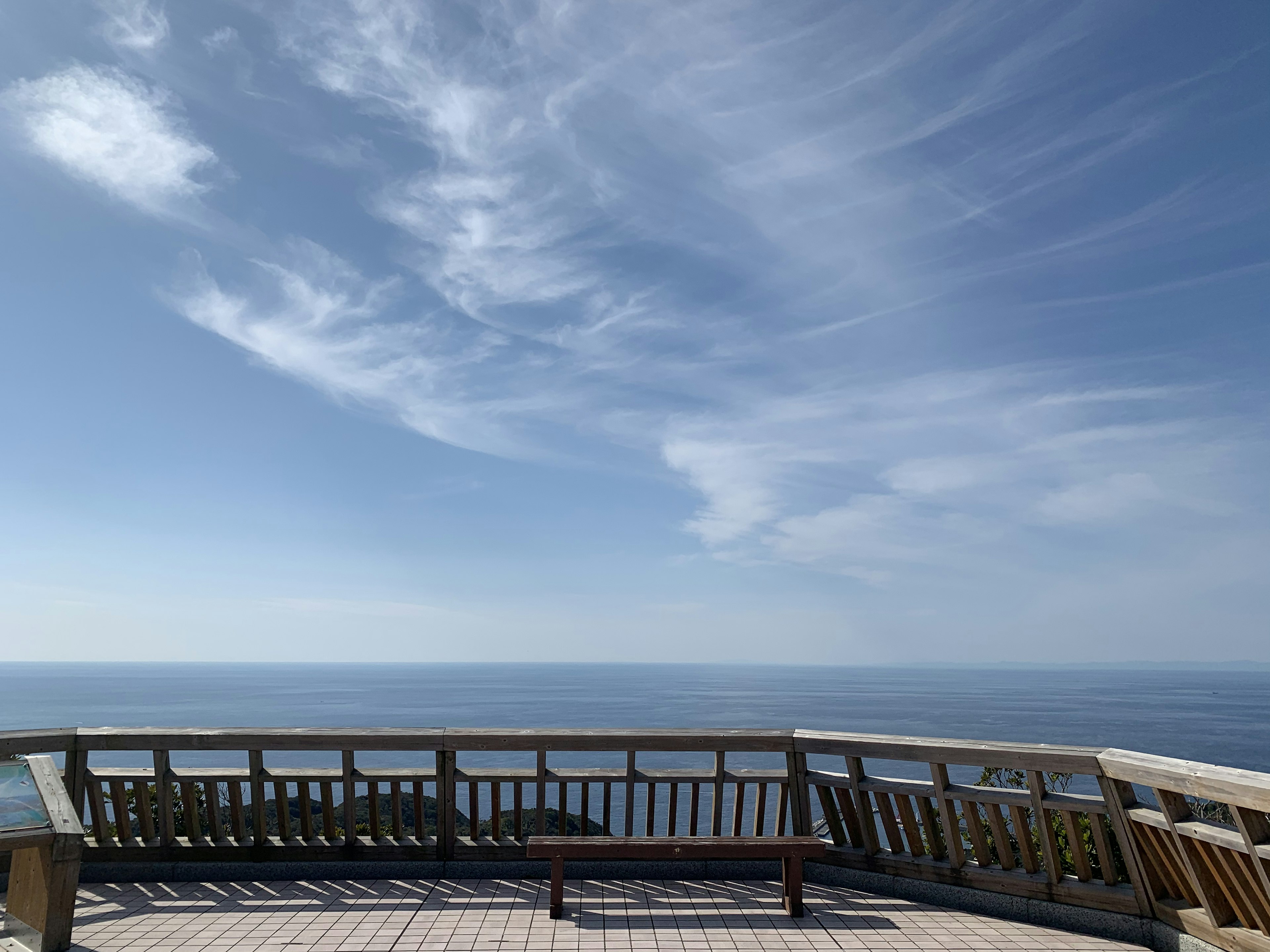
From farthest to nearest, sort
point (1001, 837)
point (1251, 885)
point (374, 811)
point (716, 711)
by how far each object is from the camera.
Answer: point (716, 711) → point (374, 811) → point (1001, 837) → point (1251, 885)

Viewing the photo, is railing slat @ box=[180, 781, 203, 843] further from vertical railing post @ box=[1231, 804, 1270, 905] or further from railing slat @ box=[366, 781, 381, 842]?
vertical railing post @ box=[1231, 804, 1270, 905]

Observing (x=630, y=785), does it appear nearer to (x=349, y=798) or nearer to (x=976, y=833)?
(x=349, y=798)

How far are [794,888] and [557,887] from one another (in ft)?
4.88

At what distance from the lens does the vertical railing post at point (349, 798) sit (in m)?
5.70

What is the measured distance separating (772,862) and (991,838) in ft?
4.94

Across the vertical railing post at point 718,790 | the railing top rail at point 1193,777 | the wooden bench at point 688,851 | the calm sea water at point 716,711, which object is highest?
the railing top rail at point 1193,777

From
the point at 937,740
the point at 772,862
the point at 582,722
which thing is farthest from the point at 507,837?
the point at 582,722

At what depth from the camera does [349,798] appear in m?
5.81

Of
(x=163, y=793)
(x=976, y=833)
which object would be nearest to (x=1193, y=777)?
(x=976, y=833)

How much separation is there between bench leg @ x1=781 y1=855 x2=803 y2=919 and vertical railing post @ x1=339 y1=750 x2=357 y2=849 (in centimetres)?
301

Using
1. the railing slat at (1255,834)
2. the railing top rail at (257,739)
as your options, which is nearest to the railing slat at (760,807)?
the railing top rail at (257,739)

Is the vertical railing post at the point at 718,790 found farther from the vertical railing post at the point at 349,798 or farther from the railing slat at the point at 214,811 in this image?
the railing slat at the point at 214,811

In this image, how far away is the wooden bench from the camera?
4.99 meters

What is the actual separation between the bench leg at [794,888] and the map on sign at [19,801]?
4.25 metres
